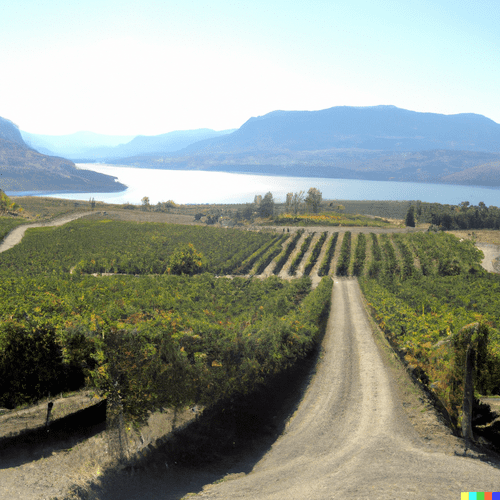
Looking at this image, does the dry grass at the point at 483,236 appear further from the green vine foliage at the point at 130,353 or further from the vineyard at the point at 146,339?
the green vine foliage at the point at 130,353

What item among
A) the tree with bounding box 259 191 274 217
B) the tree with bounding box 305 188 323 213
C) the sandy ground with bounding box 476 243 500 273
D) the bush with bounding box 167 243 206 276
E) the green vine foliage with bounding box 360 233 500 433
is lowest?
the bush with bounding box 167 243 206 276

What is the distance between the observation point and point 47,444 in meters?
13.9

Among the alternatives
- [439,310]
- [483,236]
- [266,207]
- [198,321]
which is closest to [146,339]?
[198,321]

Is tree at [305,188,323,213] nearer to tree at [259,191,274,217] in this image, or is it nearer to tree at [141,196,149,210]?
tree at [259,191,274,217]

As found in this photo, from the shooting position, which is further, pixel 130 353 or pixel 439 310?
pixel 439 310

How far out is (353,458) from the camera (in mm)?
13992

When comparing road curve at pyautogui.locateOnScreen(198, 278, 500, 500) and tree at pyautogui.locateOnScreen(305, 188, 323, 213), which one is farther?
tree at pyautogui.locateOnScreen(305, 188, 323, 213)

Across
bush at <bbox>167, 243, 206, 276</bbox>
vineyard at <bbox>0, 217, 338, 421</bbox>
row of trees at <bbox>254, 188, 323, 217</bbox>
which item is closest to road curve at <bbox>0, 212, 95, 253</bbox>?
bush at <bbox>167, 243, 206, 276</bbox>

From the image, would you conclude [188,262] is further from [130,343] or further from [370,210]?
Answer: [370,210]

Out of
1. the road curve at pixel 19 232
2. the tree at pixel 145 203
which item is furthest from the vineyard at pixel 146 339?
the tree at pixel 145 203

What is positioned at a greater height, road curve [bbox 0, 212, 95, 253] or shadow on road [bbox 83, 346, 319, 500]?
road curve [bbox 0, 212, 95, 253]

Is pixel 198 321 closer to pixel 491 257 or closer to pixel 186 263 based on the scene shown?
pixel 186 263

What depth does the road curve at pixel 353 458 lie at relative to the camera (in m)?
11.9

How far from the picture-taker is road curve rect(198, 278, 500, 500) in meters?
11.9
